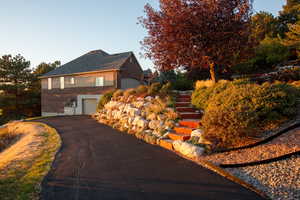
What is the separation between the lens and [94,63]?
22781 mm

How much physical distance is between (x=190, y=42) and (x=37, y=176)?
7542 mm

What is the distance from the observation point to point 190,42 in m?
8.24

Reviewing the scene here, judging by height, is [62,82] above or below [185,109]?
above

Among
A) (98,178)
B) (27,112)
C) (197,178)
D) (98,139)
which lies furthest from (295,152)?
(27,112)

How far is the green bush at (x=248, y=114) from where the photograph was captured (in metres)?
4.77

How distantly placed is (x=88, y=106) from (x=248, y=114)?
19.2 m

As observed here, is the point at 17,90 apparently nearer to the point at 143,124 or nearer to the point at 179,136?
the point at 143,124

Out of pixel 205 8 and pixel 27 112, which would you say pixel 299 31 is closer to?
pixel 205 8

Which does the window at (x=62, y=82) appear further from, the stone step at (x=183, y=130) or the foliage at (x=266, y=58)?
the stone step at (x=183, y=130)

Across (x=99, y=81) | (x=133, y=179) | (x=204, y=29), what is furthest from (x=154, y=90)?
(x=99, y=81)

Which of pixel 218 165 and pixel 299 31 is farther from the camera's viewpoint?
pixel 299 31

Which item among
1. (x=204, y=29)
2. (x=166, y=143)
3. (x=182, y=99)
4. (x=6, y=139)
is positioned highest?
(x=204, y=29)

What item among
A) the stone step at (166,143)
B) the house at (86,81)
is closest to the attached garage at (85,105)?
the house at (86,81)

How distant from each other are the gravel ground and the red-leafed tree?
5692 millimetres
